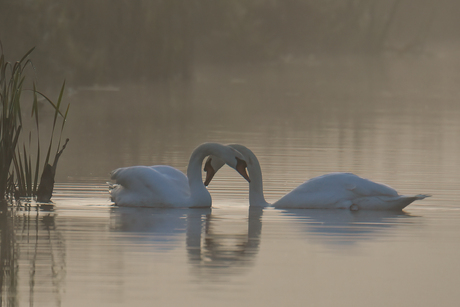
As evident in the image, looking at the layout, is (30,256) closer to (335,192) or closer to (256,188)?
(256,188)

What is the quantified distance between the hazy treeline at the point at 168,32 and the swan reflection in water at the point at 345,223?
18576 mm

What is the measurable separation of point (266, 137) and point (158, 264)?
12.1 meters

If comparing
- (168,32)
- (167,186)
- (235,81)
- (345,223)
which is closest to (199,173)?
(167,186)

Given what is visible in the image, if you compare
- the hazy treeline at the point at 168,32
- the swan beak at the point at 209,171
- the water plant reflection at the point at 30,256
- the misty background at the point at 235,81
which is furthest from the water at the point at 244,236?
the hazy treeline at the point at 168,32

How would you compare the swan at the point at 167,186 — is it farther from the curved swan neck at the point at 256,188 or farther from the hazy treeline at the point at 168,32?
the hazy treeline at the point at 168,32

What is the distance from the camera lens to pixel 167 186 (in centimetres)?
999

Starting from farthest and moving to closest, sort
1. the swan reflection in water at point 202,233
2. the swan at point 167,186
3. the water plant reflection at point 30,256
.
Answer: the swan at point 167,186, the swan reflection in water at point 202,233, the water plant reflection at point 30,256

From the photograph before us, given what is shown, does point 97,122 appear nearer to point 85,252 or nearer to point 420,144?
point 420,144

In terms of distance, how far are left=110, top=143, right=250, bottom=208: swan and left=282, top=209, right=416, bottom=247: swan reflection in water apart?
2.64 feet

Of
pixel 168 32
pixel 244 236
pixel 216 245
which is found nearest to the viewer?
pixel 216 245

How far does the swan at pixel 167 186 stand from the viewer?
9922 mm

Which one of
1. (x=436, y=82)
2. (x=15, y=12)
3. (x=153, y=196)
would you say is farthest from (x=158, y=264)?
(x=436, y=82)

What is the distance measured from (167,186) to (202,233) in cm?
162

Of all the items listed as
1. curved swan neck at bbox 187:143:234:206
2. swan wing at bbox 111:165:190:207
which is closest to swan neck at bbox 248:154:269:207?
curved swan neck at bbox 187:143:234:206
